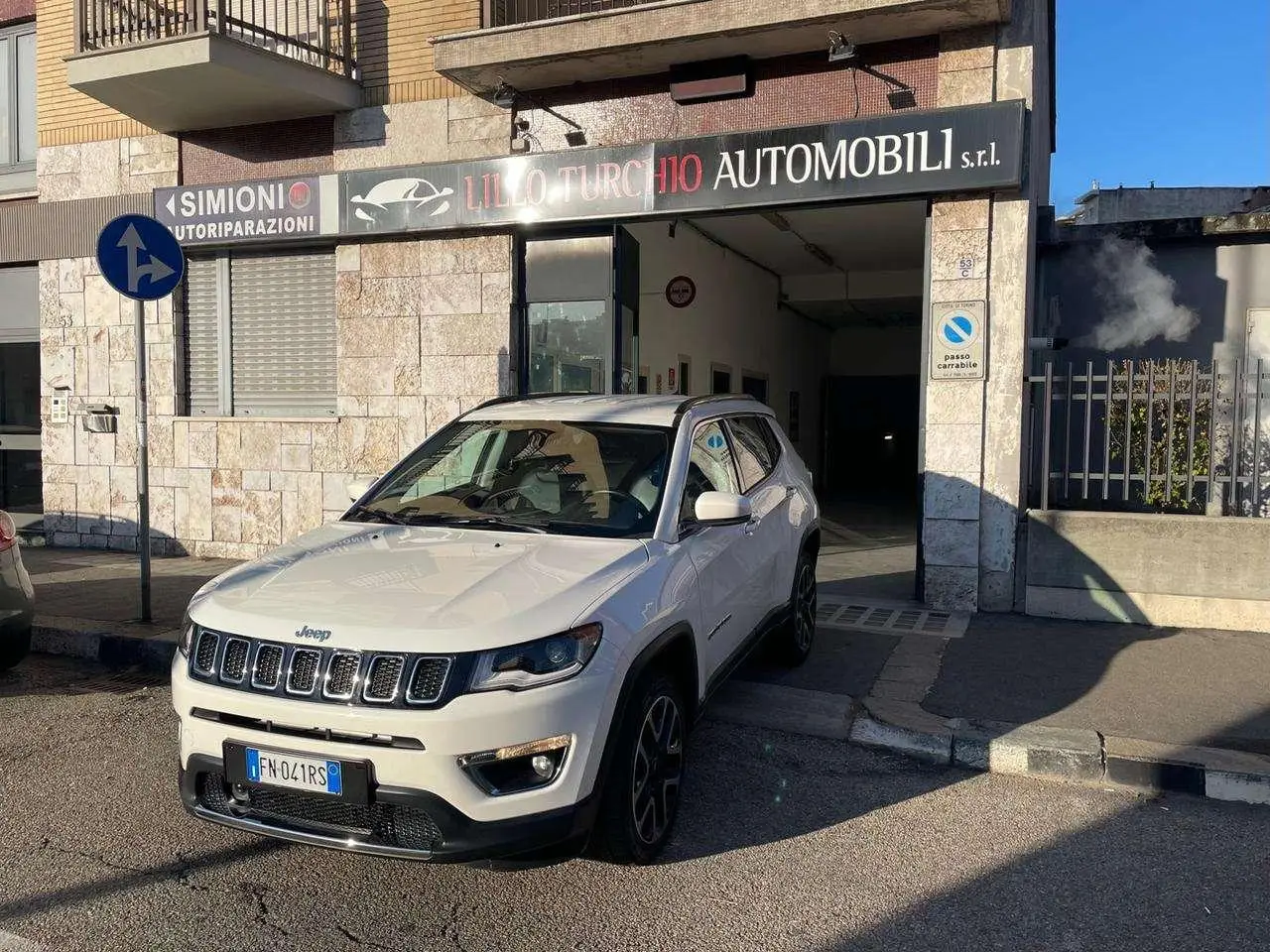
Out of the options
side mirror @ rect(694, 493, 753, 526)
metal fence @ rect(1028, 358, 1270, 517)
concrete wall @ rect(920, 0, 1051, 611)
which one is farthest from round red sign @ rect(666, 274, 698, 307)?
side mirror @ rect(694, 493, 753, 526)

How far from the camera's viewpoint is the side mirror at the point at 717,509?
4.07 metres

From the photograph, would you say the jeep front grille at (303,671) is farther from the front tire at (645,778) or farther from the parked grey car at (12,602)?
the parked grey car at (12,602)

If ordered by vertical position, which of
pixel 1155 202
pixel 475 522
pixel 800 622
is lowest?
pixel 800 622

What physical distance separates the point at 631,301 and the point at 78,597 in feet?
18.0

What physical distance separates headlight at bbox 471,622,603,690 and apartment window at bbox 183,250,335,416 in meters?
7.59

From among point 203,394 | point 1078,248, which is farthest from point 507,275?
point 1078,248

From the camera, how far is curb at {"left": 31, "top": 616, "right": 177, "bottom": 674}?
6484mm

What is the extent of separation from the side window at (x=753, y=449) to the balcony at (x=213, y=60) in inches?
239

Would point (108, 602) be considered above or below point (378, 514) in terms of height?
below

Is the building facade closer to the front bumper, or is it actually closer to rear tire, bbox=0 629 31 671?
rear tire, bbox=0 629 31 671

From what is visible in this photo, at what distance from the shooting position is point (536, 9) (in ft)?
30.9

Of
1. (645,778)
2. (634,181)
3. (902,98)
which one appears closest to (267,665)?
(645,778)

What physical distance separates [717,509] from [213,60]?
23.8 ft

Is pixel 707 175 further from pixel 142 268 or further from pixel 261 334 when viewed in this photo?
pixel 261 334
